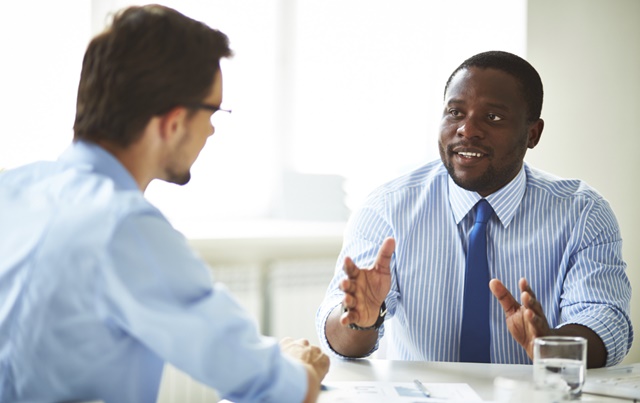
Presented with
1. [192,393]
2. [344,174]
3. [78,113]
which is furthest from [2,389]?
[344,174]

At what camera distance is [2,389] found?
1104 mm

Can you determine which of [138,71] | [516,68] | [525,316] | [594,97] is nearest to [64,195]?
[138,71]

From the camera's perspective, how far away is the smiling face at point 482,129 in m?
2.12

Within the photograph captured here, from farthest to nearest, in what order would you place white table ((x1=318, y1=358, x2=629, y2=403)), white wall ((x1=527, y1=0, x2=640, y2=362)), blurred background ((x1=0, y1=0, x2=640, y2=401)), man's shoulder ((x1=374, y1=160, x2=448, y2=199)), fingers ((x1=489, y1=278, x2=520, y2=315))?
1. white wall ((x1=527, y1=0, x2=640, y2=362))
2. blurred background ((x1=0, y1=0, x2=640, y2=401))
3. man's shoulder ((x1=374, y1=160, x2=448, y2=199))
4. fingers ((x1=489, y1=278, x2=520, y2=315))
5. white table ((x1=318, y1=358, x2=629, y2=403))

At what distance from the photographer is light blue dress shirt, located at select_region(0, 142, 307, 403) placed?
3.52ft

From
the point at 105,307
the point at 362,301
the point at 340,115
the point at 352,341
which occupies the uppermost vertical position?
the point at 105,307

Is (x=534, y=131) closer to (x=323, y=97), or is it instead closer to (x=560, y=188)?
(x=560, y=188)

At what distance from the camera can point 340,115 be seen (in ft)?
12.3

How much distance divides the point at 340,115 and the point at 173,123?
8.13 feet

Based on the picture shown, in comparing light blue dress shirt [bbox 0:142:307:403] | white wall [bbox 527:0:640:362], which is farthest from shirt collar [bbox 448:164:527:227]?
white wall [bbox 527:0:640:362]

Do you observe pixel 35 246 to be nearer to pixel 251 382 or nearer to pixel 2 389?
pixel 2 389

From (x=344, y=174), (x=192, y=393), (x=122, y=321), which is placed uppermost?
(x=122, y=321)

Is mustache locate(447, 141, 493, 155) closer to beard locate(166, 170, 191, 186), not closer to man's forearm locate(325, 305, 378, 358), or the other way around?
man's forearm locate(325, 305, 378, 358)

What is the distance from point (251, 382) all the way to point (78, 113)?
0.54 metres
